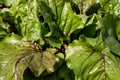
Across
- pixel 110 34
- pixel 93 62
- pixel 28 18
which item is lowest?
pixel 93 62

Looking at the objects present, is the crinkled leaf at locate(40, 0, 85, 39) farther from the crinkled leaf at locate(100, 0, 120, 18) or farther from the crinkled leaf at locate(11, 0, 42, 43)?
the crinkled leaf at locate(100, 0, 120, 18)

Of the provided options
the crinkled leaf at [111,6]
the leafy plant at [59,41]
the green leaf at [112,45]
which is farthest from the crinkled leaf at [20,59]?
the crinkled leaf at [111,6]

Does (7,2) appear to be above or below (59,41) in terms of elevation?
above

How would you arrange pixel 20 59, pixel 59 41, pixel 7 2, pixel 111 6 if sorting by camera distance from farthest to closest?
pixel 7 2 < pixel 111 6 < pixel 59 41 < pixel 20 59

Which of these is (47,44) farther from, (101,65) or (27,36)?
(101,65)

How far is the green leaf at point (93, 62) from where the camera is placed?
2.24 meters

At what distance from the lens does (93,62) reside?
89.9 inches

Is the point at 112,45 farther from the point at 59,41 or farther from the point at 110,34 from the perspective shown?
the point at 59,41

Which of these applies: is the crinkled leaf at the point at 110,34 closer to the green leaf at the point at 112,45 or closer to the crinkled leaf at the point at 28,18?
the green leaf at the point at 112,45

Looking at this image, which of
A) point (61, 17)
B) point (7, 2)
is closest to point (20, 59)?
point (61, 17)

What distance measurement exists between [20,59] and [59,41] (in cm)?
42

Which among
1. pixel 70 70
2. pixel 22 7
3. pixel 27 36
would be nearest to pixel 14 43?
pixel 27 36

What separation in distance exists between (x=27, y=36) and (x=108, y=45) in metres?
0.68

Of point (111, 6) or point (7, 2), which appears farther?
point (7, 2)
